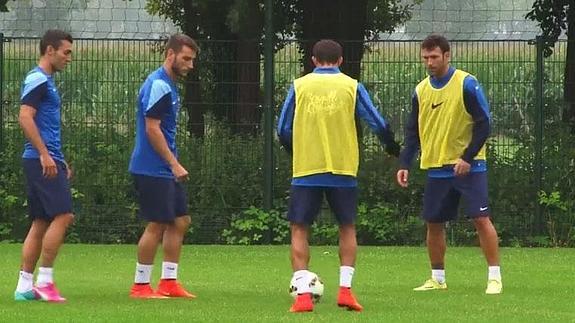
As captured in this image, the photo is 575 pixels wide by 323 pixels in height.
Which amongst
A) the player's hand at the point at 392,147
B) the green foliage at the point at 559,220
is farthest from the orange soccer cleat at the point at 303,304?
the green foliage at the point at 559,220

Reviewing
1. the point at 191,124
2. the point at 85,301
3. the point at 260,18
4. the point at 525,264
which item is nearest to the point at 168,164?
the point at 85,301

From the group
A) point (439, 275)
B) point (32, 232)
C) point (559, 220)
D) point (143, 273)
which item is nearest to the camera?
point (32, 232)

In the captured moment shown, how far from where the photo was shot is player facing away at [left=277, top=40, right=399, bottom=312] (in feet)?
30.8

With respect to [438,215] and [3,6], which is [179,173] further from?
[3,6]

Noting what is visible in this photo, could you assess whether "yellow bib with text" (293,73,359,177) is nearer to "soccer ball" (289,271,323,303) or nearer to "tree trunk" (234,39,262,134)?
"soccer ball" (289,271,323,303)

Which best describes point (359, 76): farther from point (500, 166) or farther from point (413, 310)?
point (413, 310)

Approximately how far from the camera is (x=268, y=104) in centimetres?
1609

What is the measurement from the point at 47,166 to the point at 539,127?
7.71 metres

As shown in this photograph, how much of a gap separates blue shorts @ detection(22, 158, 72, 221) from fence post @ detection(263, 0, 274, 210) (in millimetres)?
6322

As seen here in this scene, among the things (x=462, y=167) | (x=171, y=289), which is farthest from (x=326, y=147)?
(x=171, y=289)

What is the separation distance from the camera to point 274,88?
16.2m

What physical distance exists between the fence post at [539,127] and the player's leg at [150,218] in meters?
6.70

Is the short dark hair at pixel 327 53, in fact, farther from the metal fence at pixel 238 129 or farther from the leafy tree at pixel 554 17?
the leafy tree at pixel 554 17

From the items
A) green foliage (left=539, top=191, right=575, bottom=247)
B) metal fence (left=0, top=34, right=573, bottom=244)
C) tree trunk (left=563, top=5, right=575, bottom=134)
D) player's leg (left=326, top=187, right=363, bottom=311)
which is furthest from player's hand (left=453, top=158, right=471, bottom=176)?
tree trunk (left=563, top=5, right=575, bottom=134)
